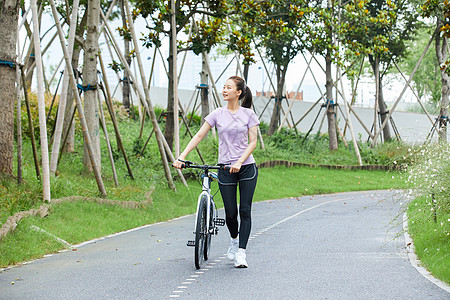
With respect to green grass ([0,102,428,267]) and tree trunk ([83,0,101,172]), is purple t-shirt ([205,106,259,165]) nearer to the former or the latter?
green grass ([0,102,428,267])

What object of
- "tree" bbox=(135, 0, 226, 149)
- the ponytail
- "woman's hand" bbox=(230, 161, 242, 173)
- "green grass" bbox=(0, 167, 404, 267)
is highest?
"tree" bbox=(135, 0, 226, 149)

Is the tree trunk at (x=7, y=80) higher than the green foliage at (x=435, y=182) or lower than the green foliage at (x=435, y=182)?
higher

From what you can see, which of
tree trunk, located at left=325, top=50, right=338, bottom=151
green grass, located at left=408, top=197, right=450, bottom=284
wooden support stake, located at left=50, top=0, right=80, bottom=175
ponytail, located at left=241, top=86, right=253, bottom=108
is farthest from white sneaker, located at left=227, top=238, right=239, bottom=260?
tree trunk, located at left=325, top=50, right=338, bottom=151

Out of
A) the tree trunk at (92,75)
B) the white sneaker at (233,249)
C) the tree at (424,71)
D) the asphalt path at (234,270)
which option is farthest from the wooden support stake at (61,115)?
the tree at (424,71)

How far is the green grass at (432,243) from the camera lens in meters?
6.55

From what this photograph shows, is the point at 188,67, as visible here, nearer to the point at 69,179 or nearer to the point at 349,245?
the point at 69,179

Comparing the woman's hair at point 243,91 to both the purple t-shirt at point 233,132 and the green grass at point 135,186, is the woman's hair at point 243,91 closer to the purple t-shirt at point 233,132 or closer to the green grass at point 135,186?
the purple t-shirt at point 233,132

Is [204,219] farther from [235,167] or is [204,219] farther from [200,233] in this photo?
[235,167]

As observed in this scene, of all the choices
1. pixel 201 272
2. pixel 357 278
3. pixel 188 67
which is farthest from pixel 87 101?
pixel 188 67

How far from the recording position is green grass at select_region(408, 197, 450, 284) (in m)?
6.55

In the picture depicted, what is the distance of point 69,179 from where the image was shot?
12820 mm

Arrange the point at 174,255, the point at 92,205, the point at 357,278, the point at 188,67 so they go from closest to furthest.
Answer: the point at 357,278
the point at 174,255
the point at 92,205
the point at 188,67

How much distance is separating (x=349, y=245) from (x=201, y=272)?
2813 millimetres

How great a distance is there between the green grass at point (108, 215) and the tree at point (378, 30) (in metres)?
7.06
